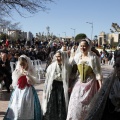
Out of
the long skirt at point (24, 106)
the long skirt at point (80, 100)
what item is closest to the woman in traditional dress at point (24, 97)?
the long skirt at point (24, 106)

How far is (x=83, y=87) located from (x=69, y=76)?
427 mm

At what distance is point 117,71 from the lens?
3311 mm

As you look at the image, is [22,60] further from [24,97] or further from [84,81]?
[84,81]

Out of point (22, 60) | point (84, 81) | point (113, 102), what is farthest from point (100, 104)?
point (22, 60)

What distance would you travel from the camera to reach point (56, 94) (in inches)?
250

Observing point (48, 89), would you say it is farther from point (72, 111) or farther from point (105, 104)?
point (105, 104)

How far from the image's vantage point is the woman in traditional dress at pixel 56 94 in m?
6.27

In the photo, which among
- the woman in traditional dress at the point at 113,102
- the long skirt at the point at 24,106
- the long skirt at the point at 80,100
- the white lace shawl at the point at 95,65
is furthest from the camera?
the long skirt at the point at 24,106

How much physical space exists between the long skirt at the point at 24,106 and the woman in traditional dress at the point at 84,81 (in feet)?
2.34

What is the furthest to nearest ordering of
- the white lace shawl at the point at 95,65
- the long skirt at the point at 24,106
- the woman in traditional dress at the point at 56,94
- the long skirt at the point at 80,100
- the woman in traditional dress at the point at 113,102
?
the woman in traditional dress at the point at 56,94 < the long skirt at the point at 24,106 < the white lace shawl at the point at 95,65 < the long skirt at the point at 80,100 < the woman in traditional dress at the point at 113,102

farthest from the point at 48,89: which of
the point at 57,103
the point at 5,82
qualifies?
the point at 5,82

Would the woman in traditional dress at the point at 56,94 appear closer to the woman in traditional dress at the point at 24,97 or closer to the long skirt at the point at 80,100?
the woman in traditional dress at the point at 24,97

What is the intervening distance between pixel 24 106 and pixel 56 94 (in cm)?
64

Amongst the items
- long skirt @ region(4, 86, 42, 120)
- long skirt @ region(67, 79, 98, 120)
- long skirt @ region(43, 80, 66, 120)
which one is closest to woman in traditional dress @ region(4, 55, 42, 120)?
long skirt @ region(4, 86, 42, 120)
